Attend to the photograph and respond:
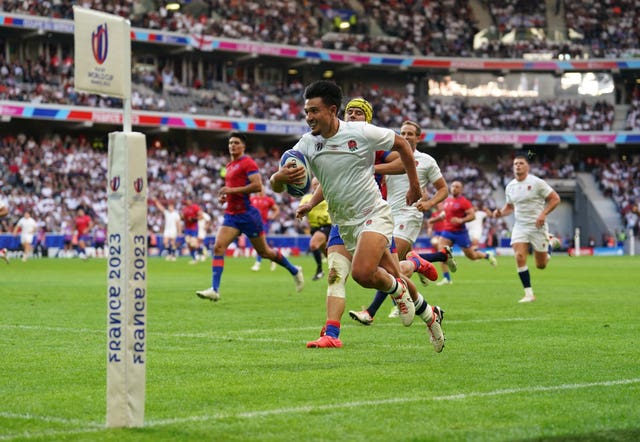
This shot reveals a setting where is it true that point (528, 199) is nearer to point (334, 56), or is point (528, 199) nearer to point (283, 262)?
point (283, 262)

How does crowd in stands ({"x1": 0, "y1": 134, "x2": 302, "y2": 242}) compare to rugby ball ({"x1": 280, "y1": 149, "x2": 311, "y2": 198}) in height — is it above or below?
below

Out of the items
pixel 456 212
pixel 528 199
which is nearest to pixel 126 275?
pixel 528 199

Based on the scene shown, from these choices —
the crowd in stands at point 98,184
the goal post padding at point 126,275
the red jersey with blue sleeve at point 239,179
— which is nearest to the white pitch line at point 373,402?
the goal post padding at point 126,275

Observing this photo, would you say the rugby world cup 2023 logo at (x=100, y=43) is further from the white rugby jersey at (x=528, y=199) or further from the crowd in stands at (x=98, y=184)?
the crowd in stands at (x=98, y=184)

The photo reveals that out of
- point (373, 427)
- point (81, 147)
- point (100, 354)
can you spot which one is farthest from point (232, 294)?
point (81, 147)

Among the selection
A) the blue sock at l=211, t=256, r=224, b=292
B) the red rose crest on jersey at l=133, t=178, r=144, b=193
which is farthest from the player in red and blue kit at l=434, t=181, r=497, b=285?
the red rose crest on jersey at l=133, t=178, r=144, b=193

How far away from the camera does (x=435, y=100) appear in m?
74.6

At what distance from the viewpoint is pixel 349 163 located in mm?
10062

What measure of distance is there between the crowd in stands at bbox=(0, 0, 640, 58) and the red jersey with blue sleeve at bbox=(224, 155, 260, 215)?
1789 inches

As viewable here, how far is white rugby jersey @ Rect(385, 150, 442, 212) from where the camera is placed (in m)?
14.5

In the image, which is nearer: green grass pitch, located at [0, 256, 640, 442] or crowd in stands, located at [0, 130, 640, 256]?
green grass pitch, located at [0, 256, 640, 442]

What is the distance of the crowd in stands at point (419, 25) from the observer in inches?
2586

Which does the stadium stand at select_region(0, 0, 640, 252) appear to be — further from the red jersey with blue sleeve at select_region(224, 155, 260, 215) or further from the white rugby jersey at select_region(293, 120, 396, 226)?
the white rugby jersey at select_region(293, 120, 396, 226)

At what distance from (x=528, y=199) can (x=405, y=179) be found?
530 centimetres
